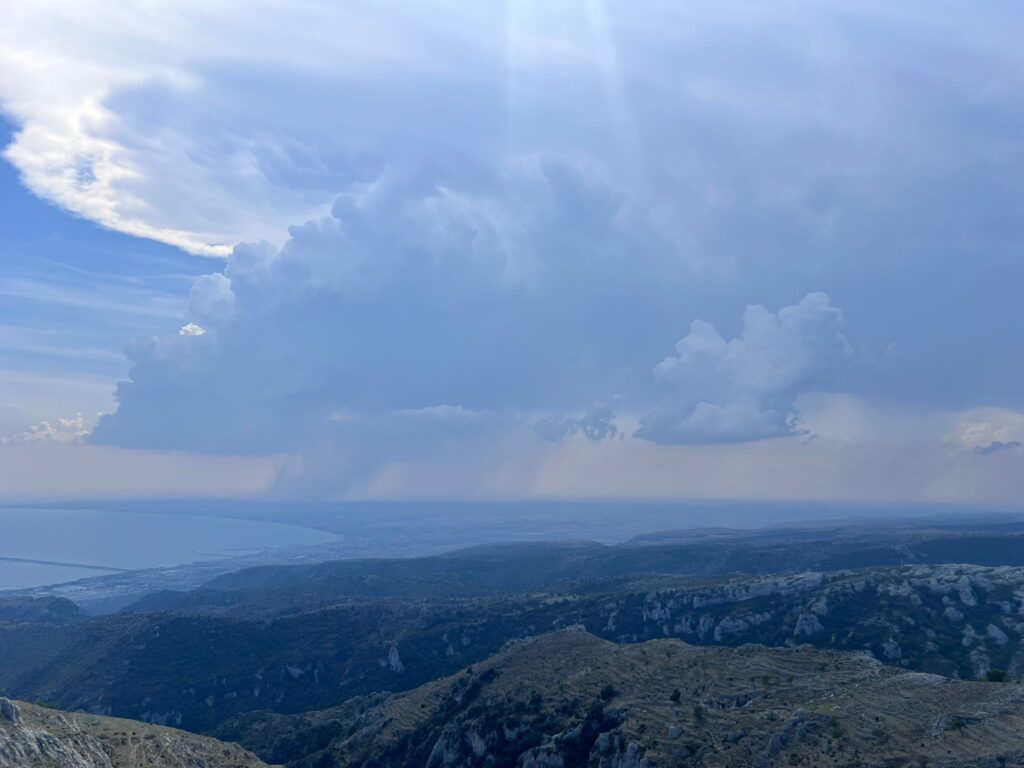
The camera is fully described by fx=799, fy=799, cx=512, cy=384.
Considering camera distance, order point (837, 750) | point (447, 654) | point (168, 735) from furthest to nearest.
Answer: point (447, 654) → point (168, 735) → point (837, 750)

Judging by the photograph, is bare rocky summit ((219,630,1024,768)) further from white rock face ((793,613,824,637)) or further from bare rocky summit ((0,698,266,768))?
white rock face ((793,613,824,637))

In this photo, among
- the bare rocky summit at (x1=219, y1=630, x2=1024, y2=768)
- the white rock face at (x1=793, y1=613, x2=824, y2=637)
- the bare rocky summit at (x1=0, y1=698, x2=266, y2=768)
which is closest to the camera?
the bare rocky summit at (x1=219, y1=630, x2=1024, y2=768)

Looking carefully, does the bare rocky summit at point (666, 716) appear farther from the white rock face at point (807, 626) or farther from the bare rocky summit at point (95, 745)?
the white rock face at point (807, 626)

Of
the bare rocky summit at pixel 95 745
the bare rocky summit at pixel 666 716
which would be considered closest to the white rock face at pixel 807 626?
the bare rocky summit at pixel 666 716

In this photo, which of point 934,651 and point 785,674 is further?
point 934,651

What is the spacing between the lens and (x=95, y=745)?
77.2 metres

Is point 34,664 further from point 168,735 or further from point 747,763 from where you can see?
point 747,763

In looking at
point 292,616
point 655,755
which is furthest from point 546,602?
point 655,755

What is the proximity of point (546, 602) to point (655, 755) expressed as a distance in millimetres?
113228

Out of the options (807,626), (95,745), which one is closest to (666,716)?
(95,745)

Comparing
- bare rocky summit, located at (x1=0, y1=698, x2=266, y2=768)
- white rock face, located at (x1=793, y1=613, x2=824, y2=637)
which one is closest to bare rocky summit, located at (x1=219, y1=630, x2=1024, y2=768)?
bare rocky summit, located at (x1=0, y1=698, x2=266, y2=768)

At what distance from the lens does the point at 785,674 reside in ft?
294

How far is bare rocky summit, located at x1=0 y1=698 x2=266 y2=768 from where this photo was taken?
224ft

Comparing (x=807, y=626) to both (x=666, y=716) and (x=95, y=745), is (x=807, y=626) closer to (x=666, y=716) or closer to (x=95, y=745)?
(x=666, y=716)
